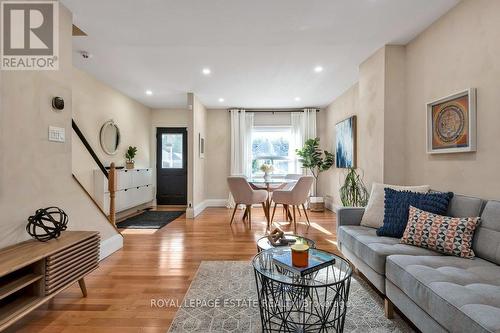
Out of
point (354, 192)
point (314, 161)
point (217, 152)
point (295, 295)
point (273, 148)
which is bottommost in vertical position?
point (295, 295)

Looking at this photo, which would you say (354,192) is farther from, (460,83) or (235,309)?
(235,309)

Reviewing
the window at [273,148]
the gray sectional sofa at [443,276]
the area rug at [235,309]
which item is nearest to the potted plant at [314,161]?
the window at [273,148]

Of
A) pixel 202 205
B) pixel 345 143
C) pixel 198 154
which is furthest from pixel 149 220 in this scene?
pixel 345 143

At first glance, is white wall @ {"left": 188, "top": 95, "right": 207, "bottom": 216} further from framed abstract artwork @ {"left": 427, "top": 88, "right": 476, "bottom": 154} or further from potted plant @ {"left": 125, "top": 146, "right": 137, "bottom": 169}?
framed abstract artwork @ {"left": 427, "top": 88, "right": 476, "bottom": 154}

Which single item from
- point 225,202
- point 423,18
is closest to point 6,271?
point 423,18

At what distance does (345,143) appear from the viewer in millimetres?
4594

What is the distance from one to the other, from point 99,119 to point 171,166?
2287 mm

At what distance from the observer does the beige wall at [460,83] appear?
72.0 inches

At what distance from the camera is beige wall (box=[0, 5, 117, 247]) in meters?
1.69

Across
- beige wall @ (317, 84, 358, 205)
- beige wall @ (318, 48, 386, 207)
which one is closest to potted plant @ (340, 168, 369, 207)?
beige wall @ (318, 48, 386, 207)

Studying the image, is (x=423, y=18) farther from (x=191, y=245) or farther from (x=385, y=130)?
(x=191, y=245)

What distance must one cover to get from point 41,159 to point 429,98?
144 inches
